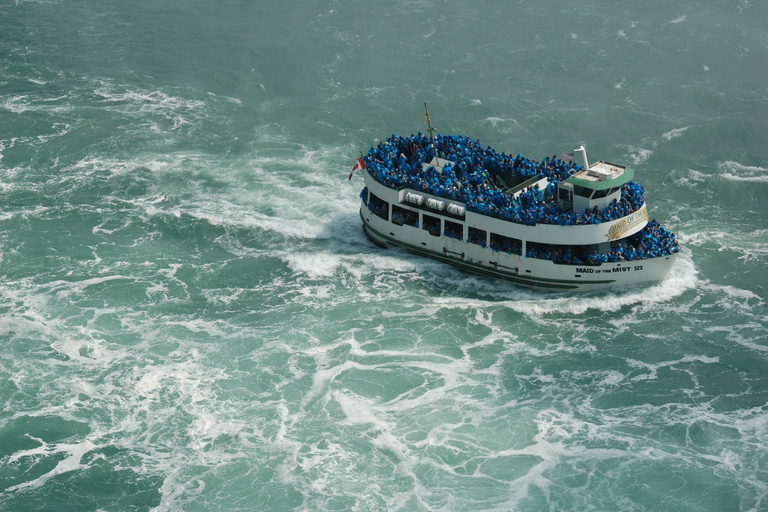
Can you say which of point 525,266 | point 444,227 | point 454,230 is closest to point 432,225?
point 444,227

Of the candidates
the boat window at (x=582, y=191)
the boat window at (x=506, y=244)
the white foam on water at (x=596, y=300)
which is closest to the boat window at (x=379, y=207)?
the boat window at (x=506, y=244)

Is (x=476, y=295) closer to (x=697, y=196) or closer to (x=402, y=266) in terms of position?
(x=402, y=266)

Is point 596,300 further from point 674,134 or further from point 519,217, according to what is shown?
point 674,134

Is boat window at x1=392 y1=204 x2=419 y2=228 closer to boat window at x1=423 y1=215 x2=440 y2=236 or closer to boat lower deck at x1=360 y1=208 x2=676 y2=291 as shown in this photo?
boat lower deck at x1=360 y1=208 x2=676 y2=291

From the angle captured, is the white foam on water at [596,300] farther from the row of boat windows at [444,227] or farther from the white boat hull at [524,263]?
the row of boat windows at [444,227]

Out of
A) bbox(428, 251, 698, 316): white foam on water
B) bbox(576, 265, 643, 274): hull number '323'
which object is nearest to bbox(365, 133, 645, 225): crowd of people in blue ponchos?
bbox(576, 265, 643, 274): hull number '323'

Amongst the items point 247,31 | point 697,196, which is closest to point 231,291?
point 697,196

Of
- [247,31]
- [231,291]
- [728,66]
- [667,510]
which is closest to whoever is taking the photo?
[667,510]
